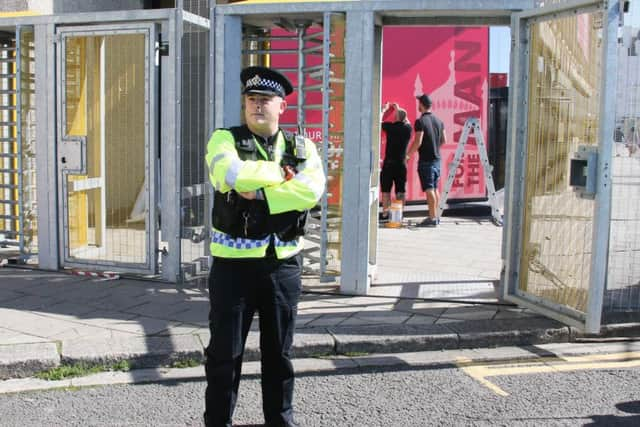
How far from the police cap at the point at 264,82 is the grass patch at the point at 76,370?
241 centimetres

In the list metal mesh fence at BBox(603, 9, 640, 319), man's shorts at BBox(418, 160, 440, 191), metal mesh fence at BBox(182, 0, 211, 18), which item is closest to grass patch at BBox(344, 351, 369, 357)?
metal mesh fence at BBox(603, 9, 640, 319)

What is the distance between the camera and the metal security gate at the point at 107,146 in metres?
7.66

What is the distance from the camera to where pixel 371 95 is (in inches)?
273

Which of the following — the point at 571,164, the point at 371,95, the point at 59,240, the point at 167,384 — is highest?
the point at 371,95

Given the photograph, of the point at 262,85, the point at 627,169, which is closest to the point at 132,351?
the point at 262,85

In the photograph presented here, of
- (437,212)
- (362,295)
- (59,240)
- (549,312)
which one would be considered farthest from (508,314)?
(437,212)

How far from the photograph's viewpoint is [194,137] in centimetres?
773

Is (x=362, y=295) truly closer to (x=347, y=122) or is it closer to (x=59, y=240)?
(x=347, y=122)

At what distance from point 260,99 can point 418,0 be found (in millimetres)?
3261

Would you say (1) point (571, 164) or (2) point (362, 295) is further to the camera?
(2) point (362, 295)

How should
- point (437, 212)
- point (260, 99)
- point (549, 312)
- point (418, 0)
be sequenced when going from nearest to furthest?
1. point (260, 99)
2. point (549, 312)
3. point (418, 0)
4. point (437, 212)

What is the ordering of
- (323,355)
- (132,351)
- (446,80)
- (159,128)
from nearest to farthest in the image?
(132,351)
(323,355)
(159,128)
(446,80)

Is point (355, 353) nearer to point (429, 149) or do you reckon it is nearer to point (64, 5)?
point (429, 149)

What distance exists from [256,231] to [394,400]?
1.67 m
